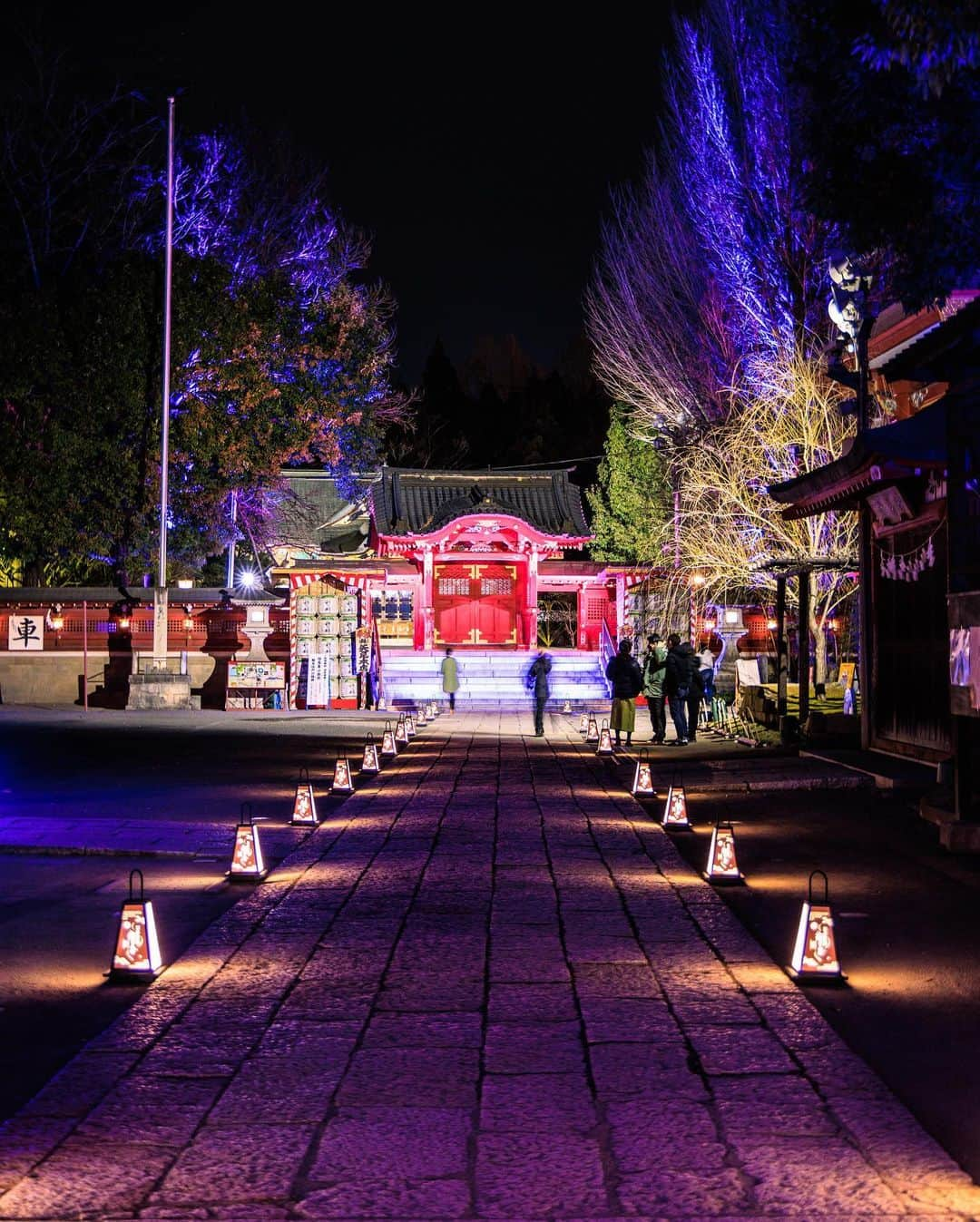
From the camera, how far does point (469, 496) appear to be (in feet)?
→ 146

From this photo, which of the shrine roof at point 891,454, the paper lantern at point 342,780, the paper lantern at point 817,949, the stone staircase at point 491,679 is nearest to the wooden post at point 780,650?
the shrine roof at point 891,454

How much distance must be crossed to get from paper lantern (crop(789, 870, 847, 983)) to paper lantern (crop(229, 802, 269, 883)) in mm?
4663

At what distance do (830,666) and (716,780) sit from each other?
21845mm

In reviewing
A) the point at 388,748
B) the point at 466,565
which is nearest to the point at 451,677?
the point at 466,565

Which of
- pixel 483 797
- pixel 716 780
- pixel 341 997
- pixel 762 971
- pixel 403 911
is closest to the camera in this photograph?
pixel 341 997

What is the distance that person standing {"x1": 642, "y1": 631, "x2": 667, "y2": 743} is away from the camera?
24.2 meters

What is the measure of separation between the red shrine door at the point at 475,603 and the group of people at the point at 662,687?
21.6 metres

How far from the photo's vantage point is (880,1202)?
423 cm

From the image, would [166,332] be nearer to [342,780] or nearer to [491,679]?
[491,679]

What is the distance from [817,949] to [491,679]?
32348 mm

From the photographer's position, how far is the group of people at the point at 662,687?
76.2ft

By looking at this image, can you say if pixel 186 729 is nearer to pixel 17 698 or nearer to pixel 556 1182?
pixel 17 698

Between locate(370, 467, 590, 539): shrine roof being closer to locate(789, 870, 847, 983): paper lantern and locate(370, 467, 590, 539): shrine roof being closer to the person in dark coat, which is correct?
the person in dark coat

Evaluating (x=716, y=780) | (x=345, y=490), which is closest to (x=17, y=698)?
(x=345, y=490)
